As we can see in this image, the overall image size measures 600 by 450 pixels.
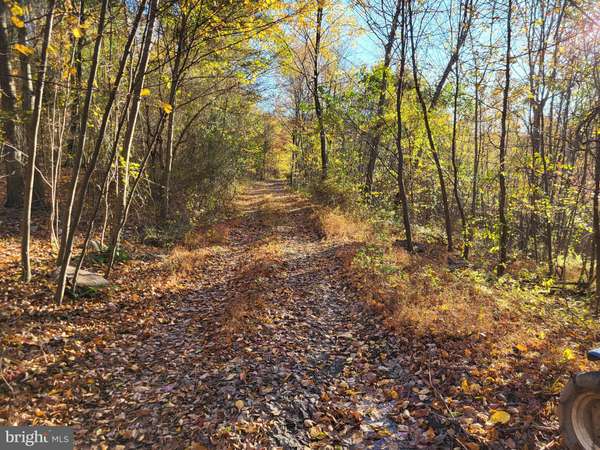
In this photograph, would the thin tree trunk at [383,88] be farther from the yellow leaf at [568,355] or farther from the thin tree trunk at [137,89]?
the yellow leaf at [568,355]

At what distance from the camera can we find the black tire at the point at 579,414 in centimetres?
301

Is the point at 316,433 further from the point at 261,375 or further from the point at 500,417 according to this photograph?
the point at 500,417

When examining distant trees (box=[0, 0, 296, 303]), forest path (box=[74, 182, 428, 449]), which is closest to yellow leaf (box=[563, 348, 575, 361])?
forest path (box=[74, 182, 428, 449])

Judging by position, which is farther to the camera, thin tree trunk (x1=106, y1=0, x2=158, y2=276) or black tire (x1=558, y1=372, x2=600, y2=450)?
thin tree trunk (x1=106, y1=0, x2=158, y2=276)

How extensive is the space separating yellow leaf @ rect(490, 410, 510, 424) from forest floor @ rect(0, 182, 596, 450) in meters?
0.02

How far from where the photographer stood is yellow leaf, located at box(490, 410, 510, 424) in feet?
12.0

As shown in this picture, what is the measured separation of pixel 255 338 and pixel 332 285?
2.89 meters

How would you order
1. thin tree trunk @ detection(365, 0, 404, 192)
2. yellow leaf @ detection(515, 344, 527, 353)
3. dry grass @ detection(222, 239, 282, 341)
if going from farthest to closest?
thin tree trunk @ detection(365, 0, 404, 192) < dry grass @ detection(222, 239, 282, 341) < yellow leaf @ detection(515, 344, 527, 353)

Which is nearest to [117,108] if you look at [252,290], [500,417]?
[252,290]

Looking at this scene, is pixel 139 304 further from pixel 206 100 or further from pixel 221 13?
pixel 206 100

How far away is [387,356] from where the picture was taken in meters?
5.24

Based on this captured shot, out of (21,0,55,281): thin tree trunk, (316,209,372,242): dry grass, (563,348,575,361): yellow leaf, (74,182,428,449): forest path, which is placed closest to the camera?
(74,182,428,449): forest path

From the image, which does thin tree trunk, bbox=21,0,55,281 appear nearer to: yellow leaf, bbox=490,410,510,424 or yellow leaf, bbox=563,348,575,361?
yellow leaf, bbox=490,410,510,424

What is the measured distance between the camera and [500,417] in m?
3.70
